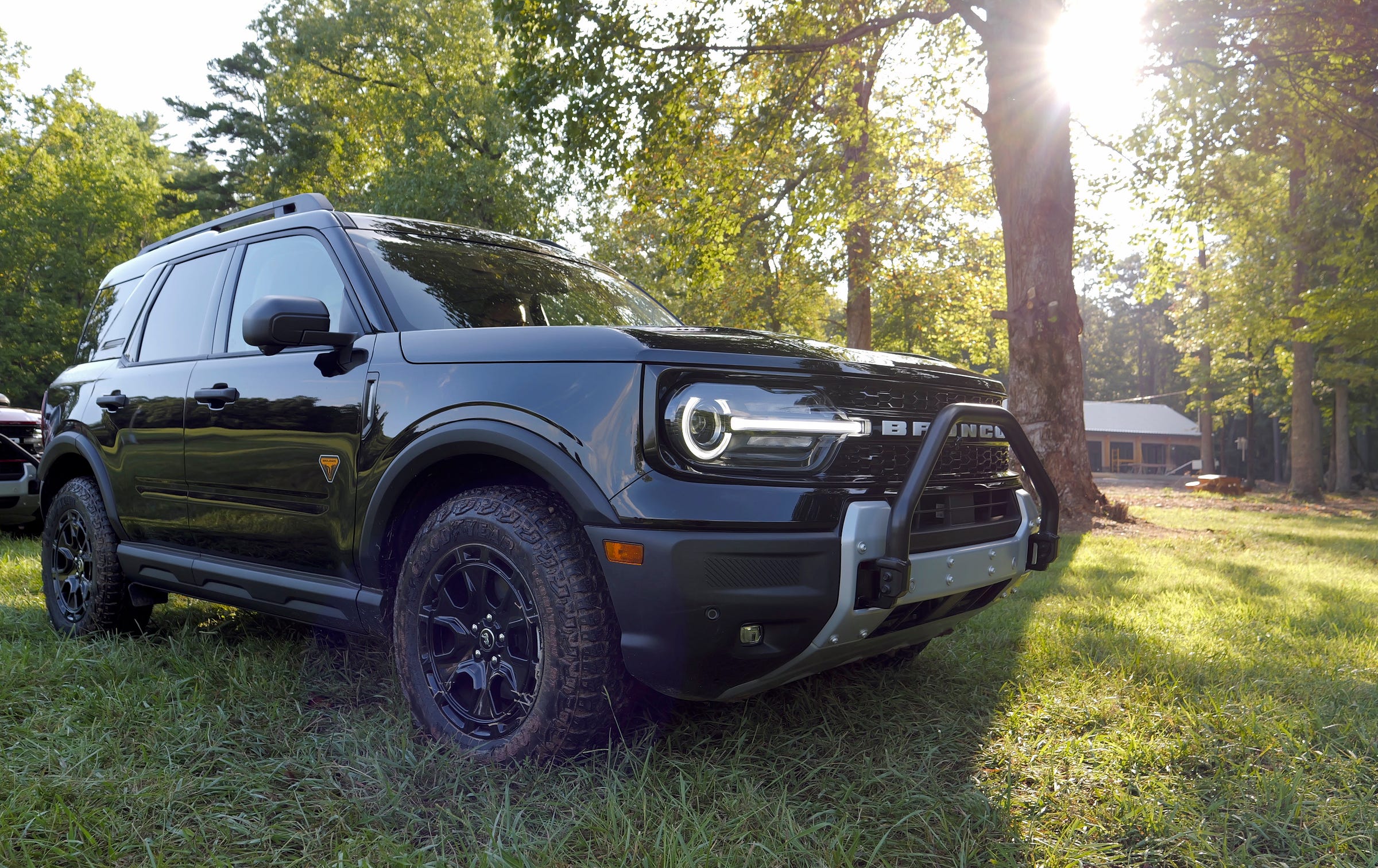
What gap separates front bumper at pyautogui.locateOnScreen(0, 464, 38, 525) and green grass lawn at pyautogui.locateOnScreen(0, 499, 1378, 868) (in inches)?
158

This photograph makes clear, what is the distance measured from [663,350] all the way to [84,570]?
11.7ft

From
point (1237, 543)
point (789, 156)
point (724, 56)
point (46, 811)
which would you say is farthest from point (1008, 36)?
point (46, 811)

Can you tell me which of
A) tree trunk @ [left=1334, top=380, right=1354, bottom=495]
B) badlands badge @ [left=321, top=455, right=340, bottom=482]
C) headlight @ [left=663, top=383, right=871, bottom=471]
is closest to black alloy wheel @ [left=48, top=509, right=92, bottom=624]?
badlands badge @ [left=321, top=455, right=340, bottom=482]

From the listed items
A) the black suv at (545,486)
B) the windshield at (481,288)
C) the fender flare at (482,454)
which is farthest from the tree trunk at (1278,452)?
the fender flare at (482,454)

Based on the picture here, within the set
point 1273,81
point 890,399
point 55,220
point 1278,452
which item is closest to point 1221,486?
point 1273,81

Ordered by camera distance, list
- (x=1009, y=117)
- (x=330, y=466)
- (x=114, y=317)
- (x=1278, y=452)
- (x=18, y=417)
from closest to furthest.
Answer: (x=330, y=466)
(x=114, y=317)
(x=18, y=417)
(x=1009, y=117)
(x=1278, y=452)

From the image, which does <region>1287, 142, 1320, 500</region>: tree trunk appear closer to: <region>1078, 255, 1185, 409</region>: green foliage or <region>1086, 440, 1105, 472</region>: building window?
<region>1086, 440, 1105, 472</region>: building window

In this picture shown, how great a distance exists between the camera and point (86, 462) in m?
4.31

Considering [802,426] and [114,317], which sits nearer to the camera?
[802,426]

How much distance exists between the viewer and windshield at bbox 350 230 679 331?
3.14 m

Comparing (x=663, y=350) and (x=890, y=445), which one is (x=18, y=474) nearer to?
(x=663, y=350)

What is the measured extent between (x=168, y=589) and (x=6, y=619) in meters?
1.47

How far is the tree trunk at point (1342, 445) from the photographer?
1040 inches

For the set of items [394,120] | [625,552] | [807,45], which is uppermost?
[394,120]
